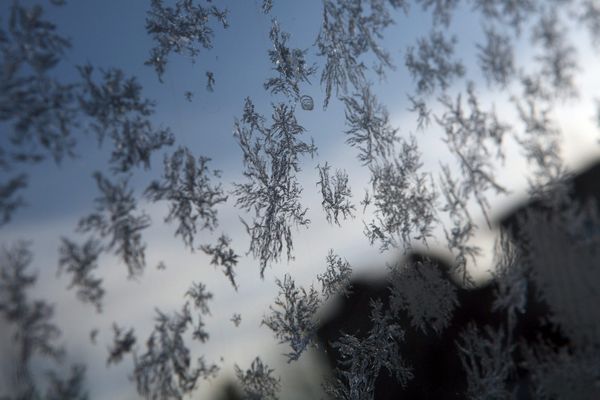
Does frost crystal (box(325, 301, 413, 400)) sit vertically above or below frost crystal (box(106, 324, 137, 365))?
below

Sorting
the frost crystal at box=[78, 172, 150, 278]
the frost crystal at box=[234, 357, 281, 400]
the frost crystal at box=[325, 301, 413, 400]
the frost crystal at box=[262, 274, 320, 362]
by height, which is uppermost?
the frost crystal at box=[78, 172, 150, 278]

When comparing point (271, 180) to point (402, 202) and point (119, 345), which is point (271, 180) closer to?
point (402, 202)

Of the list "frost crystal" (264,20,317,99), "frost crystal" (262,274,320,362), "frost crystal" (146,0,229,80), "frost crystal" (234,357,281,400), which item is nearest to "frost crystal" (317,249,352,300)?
"frost crystal" (262,274,320,362)

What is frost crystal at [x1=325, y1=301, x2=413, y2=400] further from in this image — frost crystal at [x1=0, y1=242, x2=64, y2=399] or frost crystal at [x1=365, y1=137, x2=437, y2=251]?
frost crystal at [x1=0, y1=242, x2=64, y2=399]

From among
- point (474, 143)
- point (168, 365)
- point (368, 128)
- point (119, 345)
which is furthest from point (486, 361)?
point (119, 345)

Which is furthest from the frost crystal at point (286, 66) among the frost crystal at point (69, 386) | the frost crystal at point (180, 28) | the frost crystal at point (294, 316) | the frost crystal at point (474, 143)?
the frost crystal at point (69, 386)

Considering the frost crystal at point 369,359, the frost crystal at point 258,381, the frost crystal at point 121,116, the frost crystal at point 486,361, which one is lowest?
the frost crystal at point 486,361

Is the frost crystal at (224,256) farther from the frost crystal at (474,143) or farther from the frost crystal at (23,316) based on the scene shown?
the frost crystal at (474,143)
